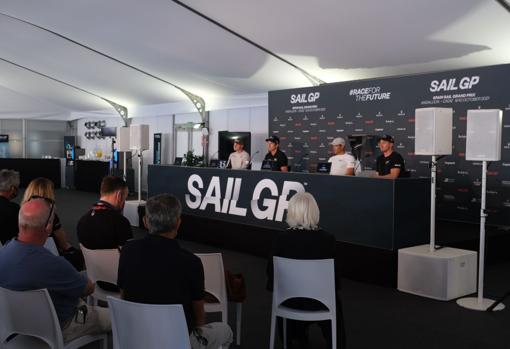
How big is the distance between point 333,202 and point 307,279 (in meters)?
2.81

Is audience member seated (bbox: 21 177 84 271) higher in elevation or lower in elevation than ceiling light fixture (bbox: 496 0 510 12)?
lower

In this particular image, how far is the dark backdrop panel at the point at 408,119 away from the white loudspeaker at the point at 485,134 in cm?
247

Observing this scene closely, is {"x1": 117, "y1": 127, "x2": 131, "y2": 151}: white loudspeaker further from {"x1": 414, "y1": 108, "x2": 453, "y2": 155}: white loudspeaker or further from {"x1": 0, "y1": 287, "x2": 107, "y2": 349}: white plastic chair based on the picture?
{"x1": 0, "y1": 287, "x2": 107, "y2": 349}: white plastic chair

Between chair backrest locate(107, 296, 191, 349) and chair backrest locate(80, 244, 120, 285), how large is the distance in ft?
3.75

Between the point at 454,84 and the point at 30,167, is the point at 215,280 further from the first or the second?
the point at 30,167

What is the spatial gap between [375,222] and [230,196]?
7.61 feet

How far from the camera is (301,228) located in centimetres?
325

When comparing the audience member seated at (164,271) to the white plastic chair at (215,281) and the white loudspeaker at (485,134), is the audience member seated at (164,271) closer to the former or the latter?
the white plastic chair at (215,281)

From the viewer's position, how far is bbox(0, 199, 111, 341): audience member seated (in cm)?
240

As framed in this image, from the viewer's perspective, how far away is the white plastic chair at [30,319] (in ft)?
7.57

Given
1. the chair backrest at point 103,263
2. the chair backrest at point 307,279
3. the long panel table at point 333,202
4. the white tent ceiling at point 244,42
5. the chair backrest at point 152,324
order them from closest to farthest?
the chair backrest at point 152,324, the chair backrest at point 307,279, the chair backrest at point 103,263, the long panel table at point 333,202, the white tent ceiling at point 244,42

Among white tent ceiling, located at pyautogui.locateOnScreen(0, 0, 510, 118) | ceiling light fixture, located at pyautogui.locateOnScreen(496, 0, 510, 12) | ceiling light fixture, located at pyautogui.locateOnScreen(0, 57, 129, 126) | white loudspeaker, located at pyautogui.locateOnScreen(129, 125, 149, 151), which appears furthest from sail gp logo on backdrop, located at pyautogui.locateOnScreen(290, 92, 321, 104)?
ceiling light fixture, located at pyautogui.locateOnScreen(0, 57, 129, 126)

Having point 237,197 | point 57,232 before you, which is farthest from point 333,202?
point 57,232

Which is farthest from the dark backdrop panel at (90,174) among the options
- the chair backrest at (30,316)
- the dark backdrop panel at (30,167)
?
the chair backrest at (30,316)
